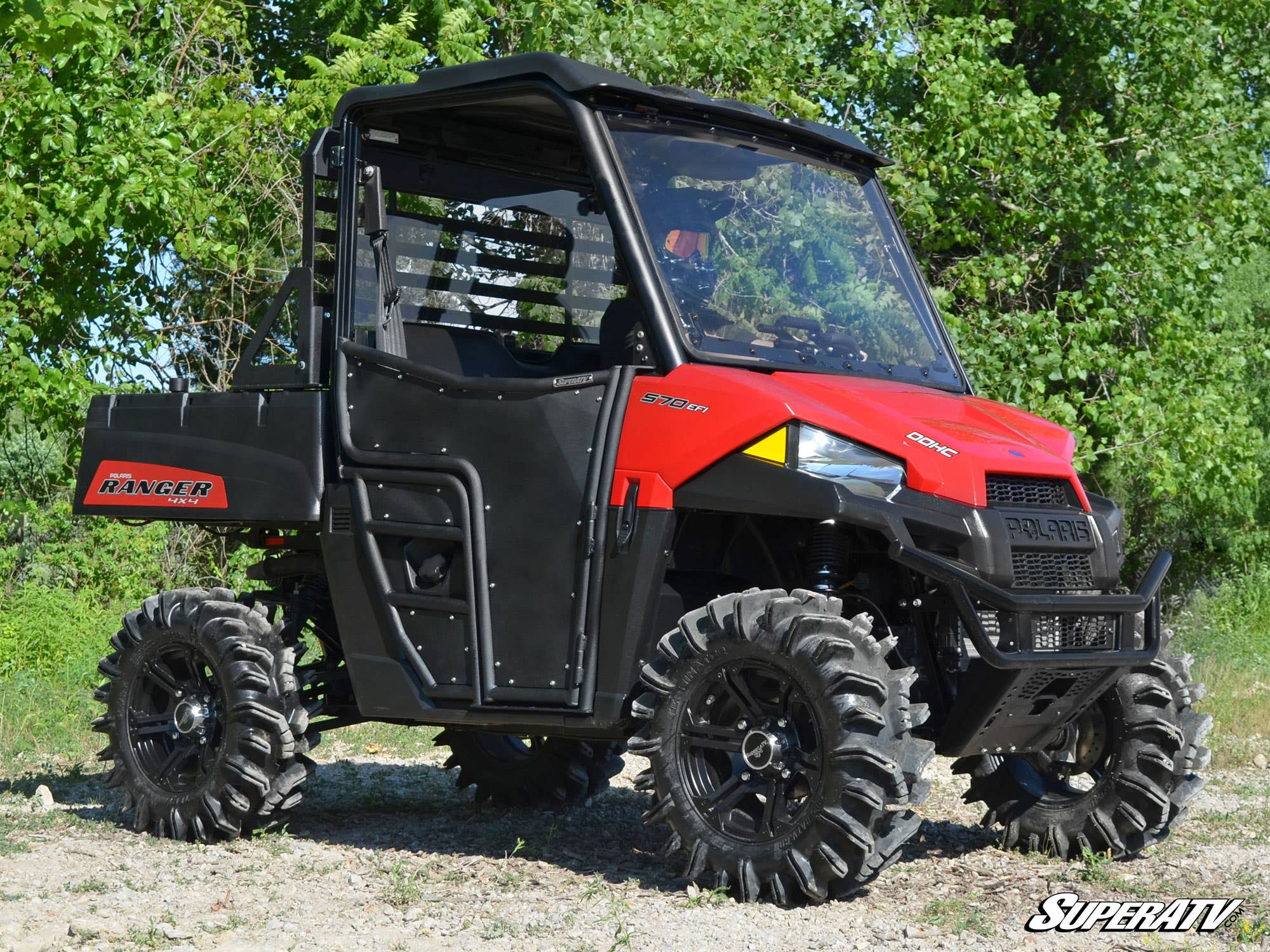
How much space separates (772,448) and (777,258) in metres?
1.14

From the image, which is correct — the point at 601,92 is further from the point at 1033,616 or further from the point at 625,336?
the point at 1033,616

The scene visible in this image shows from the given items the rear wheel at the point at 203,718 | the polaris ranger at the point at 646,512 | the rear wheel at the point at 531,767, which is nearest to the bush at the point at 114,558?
the rear wheel at the point at 531,767

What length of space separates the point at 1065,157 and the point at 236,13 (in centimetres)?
796

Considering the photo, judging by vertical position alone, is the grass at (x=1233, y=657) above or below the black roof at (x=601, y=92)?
below

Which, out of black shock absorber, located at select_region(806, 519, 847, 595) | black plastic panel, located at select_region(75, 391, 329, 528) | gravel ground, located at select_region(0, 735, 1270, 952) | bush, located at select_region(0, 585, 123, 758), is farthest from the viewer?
bush, located at select_region(0, 585, 123, 758)

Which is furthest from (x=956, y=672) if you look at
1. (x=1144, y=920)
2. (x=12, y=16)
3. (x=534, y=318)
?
(x=12, y=16)

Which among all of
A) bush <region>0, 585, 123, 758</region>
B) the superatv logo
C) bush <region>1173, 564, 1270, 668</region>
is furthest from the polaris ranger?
bush <region>1173, 564, 1270, 668</region>

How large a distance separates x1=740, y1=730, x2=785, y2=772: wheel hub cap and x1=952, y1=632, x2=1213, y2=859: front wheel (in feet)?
4.38

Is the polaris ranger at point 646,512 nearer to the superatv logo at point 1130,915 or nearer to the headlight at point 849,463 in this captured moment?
the headlight at point 849,463

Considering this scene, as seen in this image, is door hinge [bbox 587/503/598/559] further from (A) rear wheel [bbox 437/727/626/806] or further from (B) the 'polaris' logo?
(A) rear wheel [bbox 437/727/626/806]

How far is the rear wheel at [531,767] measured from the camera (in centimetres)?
776

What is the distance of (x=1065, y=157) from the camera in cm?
1481

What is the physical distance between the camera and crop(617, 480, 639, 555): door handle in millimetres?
5594

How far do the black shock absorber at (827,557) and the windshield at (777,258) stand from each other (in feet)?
2.09
